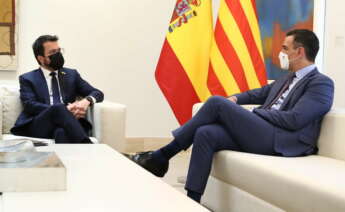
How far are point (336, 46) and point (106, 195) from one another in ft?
11.8

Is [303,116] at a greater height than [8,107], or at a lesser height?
greater

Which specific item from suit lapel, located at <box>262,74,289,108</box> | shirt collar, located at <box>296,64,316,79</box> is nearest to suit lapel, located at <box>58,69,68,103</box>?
suit lapel, located at <box>262,74,289,108</box>

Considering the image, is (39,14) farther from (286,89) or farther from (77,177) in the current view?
(77,177)

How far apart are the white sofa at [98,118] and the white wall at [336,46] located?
2101 mm

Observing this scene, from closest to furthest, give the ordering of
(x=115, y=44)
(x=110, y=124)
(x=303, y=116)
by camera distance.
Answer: (x=303, y=116) → (x=110, y=124) → (x=115, y=44)

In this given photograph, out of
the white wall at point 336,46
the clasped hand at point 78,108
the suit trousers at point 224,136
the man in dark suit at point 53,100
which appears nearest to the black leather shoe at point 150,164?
the suit trousers at point 224,136

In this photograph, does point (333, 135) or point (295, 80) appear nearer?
point (333, 135)

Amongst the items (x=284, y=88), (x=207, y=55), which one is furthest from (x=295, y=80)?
(x=207, y=55)

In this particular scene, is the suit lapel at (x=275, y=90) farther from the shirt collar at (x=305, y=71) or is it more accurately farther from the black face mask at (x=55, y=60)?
the black face mask at (x=55, y=60)

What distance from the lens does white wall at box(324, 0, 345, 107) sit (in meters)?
4.61

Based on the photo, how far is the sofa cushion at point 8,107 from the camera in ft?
12.4

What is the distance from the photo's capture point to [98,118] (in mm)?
3678

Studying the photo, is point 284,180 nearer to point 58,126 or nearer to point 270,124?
point 270,124

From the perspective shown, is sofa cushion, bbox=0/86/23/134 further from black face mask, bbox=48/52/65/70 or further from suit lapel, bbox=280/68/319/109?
suit lapel, bbox=280/68/319/109
